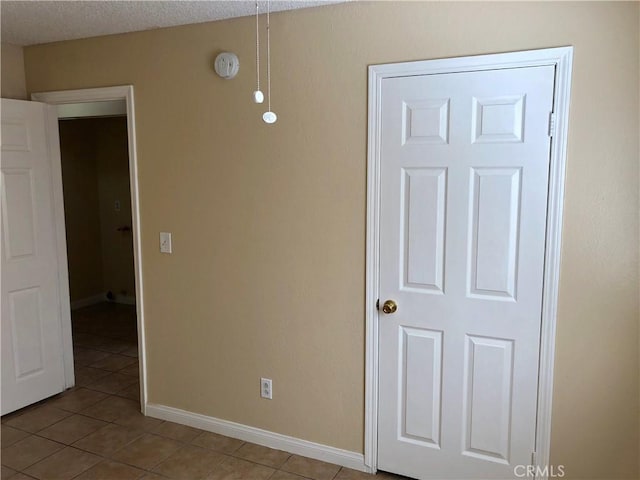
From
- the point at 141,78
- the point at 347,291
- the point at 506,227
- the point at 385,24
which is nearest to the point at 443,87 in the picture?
the point at 385,24

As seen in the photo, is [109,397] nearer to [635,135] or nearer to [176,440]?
[176,440]

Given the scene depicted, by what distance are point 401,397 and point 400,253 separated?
2.40ft

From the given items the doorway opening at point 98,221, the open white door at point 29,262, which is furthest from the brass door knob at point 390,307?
the doorway opening at point 98,221

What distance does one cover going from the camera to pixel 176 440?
118 inches

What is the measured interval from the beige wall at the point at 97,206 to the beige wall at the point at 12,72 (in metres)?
2.25

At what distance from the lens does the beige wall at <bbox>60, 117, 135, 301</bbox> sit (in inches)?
222

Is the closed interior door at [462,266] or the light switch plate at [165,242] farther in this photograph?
the light switch plate at [165,242]

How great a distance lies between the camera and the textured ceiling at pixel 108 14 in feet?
8.07

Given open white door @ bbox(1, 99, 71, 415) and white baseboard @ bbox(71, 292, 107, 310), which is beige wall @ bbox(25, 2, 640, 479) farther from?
white baseboard @ bbox(71, 292, 107, 310)

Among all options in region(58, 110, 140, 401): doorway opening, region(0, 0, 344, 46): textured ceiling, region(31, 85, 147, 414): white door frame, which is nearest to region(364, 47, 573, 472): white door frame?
region(0, 0, 344, 46): textured ceiling

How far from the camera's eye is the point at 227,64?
2.71 meters
